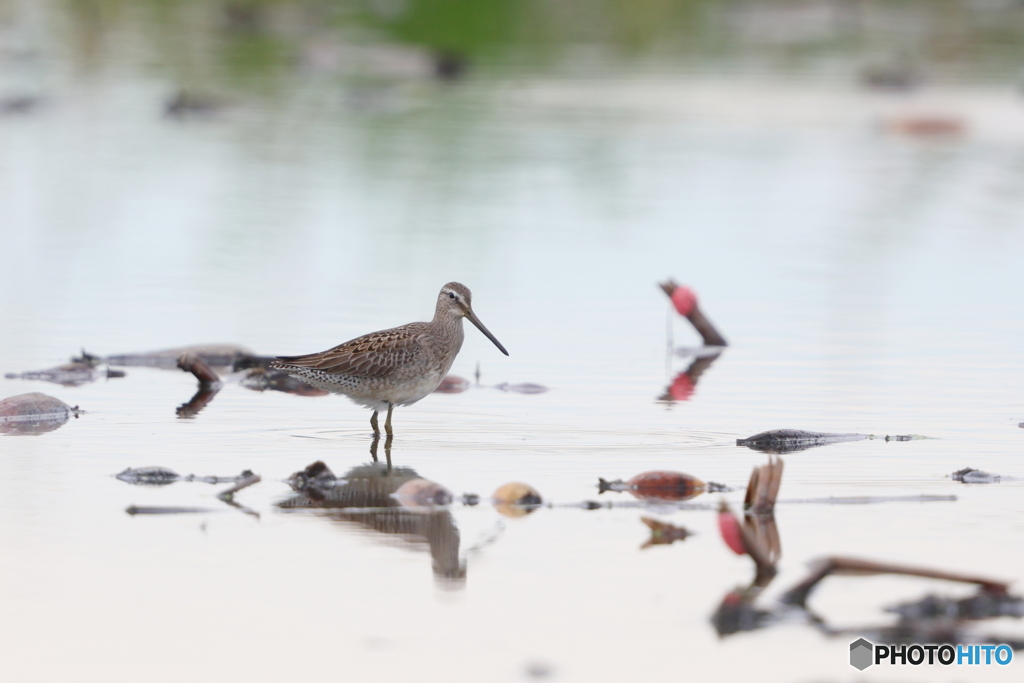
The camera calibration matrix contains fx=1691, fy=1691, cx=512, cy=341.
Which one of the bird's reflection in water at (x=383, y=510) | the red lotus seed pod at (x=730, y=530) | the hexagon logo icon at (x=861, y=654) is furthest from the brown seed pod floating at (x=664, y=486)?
the hexagon logo icon at (x=861, y=654)

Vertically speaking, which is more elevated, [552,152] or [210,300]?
[552,152]

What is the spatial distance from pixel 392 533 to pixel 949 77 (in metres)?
23.2

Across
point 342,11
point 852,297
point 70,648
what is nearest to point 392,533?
point 70,648

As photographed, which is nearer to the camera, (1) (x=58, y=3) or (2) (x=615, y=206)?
(2) (x=615, y=206)

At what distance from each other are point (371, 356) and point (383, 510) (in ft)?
6.41

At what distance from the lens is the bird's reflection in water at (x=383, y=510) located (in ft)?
22.5

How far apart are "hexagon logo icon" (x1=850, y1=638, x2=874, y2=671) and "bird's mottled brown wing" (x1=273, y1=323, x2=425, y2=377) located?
4085mm

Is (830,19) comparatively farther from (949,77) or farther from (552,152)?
(552,152)

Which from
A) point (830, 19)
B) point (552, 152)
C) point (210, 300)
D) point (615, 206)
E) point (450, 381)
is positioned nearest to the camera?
point (450, 381)

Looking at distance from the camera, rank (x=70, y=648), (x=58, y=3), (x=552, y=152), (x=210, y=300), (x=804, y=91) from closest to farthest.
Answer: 1. (x=70, y=648)
2. (x=210, y=300)
3. (x=552, y=152)
4. (x=804, y=91)
5. (x=58, y=3)

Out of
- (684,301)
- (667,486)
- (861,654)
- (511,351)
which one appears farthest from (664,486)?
(684,301)

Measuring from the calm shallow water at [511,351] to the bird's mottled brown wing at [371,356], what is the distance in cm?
37

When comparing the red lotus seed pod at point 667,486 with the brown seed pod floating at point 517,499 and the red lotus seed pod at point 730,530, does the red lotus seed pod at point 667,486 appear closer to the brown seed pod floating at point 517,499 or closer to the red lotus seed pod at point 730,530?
the red lotus seed pod at point 730,530

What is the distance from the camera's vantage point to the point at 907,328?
12.7 m
